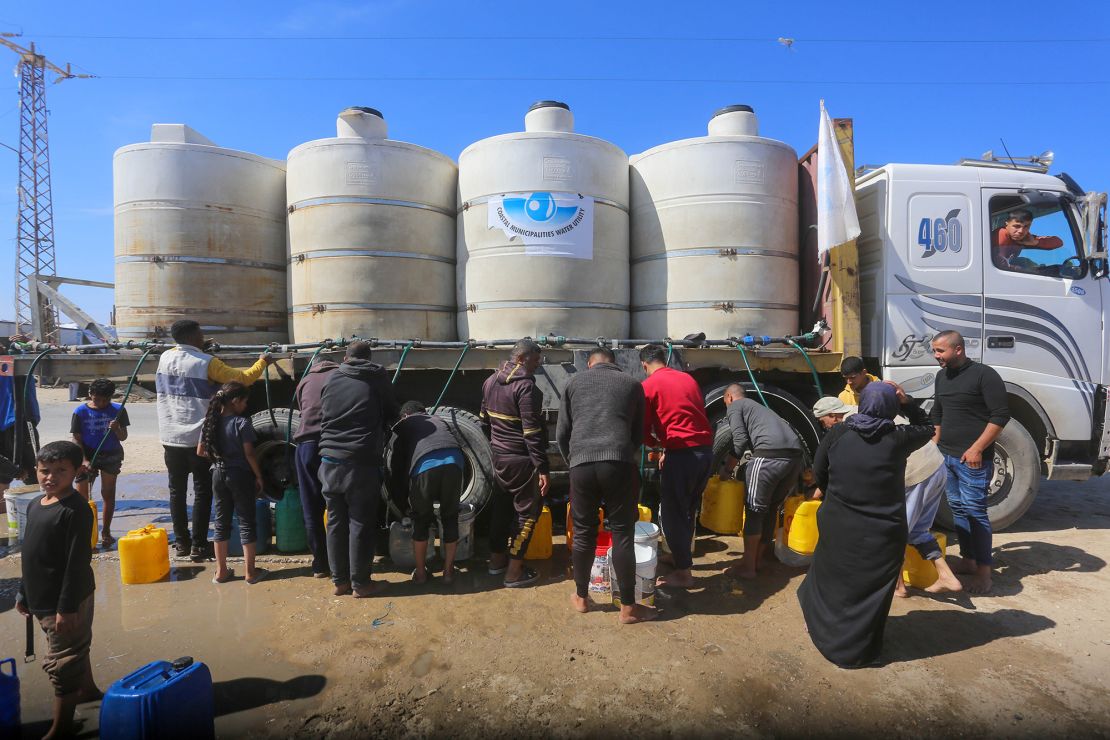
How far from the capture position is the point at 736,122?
4867 mm

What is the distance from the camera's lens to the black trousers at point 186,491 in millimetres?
4219

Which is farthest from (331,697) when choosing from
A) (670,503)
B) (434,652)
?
Result: (670,503)

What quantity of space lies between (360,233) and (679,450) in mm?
3082

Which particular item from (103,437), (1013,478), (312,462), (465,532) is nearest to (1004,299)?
(1013,478)

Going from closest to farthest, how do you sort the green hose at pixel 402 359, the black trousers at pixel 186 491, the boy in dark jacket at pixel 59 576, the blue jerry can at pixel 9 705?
the blue jerry can at pixel 9 705
the boy in dark jacket at pixel 59 576
the black trousers at pixel 186 491
the green hose at pixel 402 359

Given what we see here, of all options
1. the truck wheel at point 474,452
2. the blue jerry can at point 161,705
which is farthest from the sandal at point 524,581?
the blue jerry can at point 161,705

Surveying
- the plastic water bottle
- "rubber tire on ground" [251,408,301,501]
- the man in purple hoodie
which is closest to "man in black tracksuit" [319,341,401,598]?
the man in purple hoodie

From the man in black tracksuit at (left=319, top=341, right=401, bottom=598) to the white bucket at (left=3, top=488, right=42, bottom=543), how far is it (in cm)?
276

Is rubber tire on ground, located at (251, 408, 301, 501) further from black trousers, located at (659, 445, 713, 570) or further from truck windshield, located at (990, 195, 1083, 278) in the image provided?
truck windshield, located at (990, 195, 1083, 278)

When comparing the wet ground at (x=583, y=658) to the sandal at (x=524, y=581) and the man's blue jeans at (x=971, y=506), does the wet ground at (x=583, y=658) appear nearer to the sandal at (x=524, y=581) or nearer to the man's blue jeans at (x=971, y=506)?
the sandal at (x=524, y=581)

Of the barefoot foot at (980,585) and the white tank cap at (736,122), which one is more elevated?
the white tank cap at (736,122)

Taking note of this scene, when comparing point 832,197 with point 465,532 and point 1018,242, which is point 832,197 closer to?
point 1018,242

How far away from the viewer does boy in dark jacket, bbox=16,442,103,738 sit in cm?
230

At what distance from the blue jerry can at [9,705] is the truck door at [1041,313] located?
256 inches
